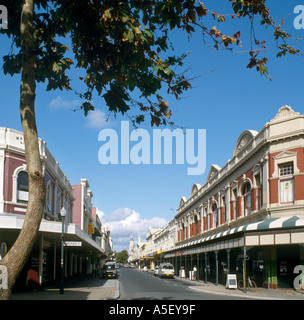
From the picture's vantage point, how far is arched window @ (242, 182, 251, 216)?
31.1 meters

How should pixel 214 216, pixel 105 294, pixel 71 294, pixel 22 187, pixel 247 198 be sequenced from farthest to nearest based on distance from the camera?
pixel 214 216 → pixel 247 198 → pixel 22 187 → pixel 71 294 → pixel 105 294

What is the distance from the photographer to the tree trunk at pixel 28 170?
608 centimetres

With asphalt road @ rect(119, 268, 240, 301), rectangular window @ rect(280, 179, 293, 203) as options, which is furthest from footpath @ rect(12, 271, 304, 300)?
rectangular window @ rect(280, 179, 293, 203)

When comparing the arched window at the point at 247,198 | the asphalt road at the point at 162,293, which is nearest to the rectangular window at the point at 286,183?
the arched window at the point at 247,198

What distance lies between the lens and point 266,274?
25438mm

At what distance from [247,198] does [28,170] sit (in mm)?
27135

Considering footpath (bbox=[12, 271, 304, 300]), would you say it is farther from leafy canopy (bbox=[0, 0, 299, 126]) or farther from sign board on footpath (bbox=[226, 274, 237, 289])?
leafy canopy (bbox=[0, 0, 299, 126])

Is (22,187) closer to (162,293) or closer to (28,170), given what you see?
(162,293)

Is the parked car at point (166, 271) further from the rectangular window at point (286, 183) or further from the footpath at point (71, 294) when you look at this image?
the rectangular window at point (286, 183)

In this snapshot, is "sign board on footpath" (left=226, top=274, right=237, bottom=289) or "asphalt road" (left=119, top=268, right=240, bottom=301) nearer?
"asphalt road" (left=119, top=268, right=240, bottom=301)

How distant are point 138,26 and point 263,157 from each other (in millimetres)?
21841

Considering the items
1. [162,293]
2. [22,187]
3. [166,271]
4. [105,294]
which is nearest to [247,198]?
[162,293]

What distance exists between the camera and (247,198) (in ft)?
104

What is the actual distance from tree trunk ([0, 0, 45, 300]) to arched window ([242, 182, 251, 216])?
86.5 feet
